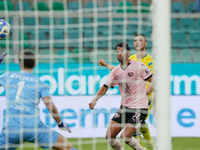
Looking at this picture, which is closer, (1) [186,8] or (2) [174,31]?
(2) [174,31]

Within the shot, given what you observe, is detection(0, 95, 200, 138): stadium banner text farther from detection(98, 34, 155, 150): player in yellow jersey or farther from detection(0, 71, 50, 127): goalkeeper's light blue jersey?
detection(0, 71, 50, 127): goalkeeper's light blue jersey

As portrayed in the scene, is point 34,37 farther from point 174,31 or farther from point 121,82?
point 121,82

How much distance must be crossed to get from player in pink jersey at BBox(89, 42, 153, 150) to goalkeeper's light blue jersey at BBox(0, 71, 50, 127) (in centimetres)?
109

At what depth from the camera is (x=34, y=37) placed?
9539 millimetres

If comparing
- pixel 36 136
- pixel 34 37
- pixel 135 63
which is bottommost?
pixel 36 136

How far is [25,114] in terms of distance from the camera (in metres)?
3.69

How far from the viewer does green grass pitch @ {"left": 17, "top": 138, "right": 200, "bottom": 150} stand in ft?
20.1

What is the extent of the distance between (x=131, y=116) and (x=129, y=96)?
10.3 inches

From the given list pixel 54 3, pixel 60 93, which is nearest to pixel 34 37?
pixel 54 3

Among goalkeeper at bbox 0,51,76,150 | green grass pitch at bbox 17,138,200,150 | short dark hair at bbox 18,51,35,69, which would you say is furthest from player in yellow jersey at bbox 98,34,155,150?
short dark hair at bbox 18,51,35,69

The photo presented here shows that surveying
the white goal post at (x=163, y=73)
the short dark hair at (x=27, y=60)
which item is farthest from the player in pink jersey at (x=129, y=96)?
the white goal post at (x=163, y=73)

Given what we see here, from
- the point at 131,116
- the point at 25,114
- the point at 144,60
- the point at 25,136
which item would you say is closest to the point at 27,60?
the point at 25,114

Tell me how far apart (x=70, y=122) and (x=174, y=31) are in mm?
4512

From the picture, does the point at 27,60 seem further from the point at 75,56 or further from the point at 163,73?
the point at 75,56
